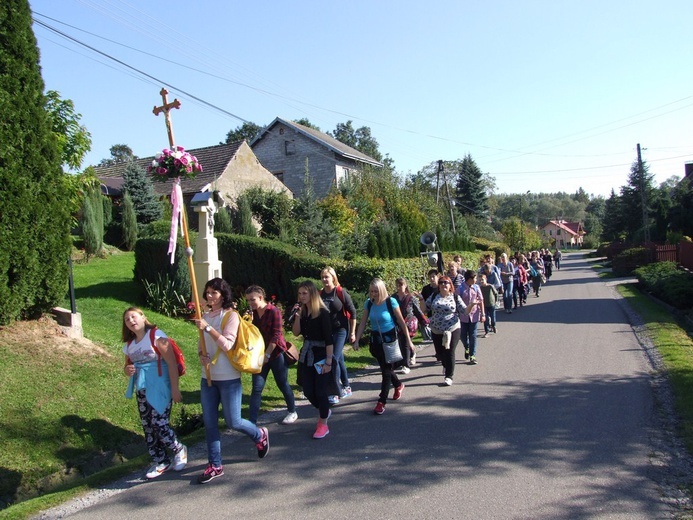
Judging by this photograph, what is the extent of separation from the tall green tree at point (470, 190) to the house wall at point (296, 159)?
2868cm

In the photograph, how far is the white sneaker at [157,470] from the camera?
5191mm

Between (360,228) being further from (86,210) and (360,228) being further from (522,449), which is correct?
(522,449)

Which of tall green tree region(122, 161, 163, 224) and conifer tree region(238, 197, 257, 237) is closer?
conifer tree region(238, 197, 257, 237)

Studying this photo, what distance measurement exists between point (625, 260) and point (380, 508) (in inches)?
1298

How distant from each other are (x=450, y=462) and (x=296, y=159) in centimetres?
3515

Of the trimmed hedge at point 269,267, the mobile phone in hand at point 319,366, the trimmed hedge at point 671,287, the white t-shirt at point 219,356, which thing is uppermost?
the trimmed hedge at point 269,267

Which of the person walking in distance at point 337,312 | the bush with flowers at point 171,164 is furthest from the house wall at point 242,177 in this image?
the bush with flowers at point 171,164

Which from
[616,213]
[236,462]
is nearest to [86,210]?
[236,462]

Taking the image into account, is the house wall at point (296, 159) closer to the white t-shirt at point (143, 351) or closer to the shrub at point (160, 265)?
the shrub at point (160, 265)

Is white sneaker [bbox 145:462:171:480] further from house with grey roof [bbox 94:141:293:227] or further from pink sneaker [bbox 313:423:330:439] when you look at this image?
house with grey roof [bbox 94:141:293:227]

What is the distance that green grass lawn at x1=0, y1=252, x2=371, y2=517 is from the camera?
5637 mm

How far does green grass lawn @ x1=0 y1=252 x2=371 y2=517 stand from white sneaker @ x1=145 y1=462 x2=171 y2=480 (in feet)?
1.31

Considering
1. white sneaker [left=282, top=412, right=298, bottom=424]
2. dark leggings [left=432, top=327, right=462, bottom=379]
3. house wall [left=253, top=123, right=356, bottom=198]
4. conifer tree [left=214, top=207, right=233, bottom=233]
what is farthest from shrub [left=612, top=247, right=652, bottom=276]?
white sneaker [left=282, top=412, right=298, bottom=424]

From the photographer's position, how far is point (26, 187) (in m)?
7.92
